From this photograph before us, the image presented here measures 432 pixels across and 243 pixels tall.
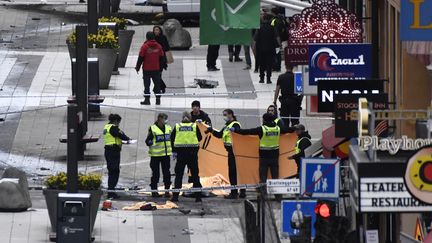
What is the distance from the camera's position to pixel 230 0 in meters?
25.2

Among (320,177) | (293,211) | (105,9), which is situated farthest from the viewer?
(105,9)

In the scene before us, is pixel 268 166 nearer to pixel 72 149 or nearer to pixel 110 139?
pixel 110 139

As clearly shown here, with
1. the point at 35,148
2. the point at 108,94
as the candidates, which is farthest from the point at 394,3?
the point at 108,94

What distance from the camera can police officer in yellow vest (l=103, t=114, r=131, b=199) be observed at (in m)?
26.9

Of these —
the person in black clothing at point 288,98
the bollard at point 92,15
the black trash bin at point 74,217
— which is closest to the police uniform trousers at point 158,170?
the black trash bin at point 74,217

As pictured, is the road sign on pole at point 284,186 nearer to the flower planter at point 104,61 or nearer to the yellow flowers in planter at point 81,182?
the yellow flowers in planter at point 81,182

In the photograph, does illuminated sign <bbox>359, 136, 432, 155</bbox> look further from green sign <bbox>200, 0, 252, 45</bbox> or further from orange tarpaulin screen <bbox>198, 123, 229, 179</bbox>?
orange tarpaulin screen <bbox>198, 123, 229, 179</bbox>

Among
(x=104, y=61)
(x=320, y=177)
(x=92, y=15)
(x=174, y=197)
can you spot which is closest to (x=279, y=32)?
(x=104, y=61)

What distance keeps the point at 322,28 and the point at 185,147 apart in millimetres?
3540

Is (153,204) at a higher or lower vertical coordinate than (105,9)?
lower

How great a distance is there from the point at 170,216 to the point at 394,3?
577 centimetres

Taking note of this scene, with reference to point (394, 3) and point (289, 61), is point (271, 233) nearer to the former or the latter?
point (394, 3)

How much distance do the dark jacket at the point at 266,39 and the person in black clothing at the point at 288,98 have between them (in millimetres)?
5428

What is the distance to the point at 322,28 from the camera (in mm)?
25406
